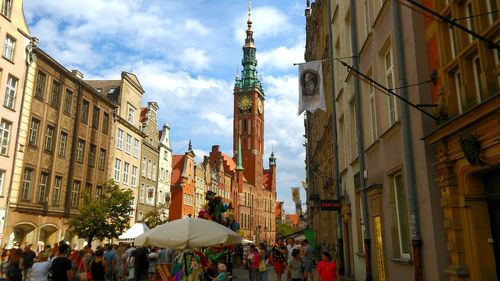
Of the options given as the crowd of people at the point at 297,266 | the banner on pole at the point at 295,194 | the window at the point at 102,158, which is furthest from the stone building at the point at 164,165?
the crowd of people at the point at 297,266

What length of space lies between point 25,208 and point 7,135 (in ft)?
14.5

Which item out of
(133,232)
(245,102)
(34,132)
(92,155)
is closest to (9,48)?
(34,132)

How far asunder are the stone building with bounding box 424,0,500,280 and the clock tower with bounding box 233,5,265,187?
100963mm

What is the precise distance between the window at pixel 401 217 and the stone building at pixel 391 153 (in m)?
0.02

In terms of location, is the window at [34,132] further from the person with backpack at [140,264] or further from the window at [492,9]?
the window at [492,9]

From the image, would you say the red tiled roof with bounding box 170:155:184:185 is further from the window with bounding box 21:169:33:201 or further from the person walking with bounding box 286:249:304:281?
the person walking with bounding box 286:249:304:281

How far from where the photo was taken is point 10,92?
2472 cm

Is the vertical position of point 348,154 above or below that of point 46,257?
above

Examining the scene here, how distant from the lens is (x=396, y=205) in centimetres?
1018

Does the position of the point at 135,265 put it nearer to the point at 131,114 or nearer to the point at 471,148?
the point at 471,148

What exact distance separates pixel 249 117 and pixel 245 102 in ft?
13.7

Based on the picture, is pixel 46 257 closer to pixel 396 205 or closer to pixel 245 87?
pixel 396 205

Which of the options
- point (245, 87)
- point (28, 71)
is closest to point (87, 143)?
point (28, 71)

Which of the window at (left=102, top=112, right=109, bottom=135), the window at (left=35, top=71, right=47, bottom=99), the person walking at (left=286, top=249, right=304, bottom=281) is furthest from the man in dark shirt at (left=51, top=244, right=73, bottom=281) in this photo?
the window at (left=102, top=112, right=109, bottom=135)
